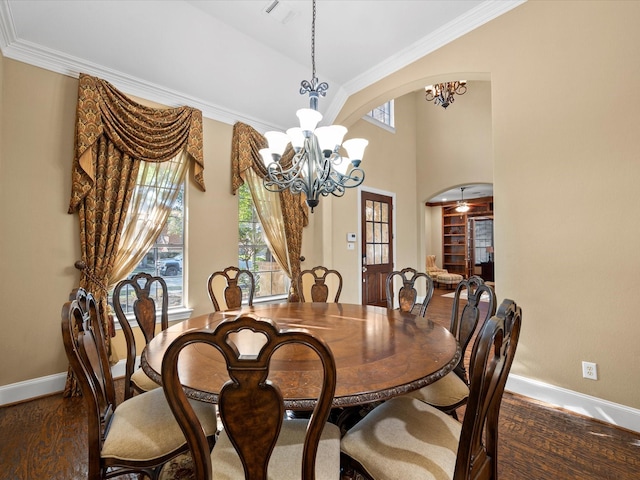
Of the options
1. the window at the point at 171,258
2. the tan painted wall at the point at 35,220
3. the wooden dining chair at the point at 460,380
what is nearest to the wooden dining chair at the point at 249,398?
the wooden dining chair at the point at 460,380

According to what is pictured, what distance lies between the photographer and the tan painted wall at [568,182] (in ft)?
7.04

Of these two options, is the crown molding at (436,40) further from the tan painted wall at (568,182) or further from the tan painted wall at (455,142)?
the tan painted wall at (455,142)

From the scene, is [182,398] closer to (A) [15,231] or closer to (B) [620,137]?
(A) [15,231]

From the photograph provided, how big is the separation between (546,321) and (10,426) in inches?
158

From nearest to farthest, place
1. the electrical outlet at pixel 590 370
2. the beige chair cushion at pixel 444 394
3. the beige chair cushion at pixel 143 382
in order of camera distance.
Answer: the beige chair cushion at pixel 444 394, the beige chair cushion at pixel 143 382, the electrical outlet at pixel 590 370

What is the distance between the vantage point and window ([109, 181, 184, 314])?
3232 millimetres

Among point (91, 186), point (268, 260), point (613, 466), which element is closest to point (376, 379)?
point (613, 466)

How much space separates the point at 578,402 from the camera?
2.30 meters

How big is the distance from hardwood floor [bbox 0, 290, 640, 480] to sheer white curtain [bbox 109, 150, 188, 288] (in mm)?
1097

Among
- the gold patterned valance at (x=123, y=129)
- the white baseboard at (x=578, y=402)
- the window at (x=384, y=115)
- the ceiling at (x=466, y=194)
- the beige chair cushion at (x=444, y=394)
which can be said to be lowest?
the white baseboard at (x=578, y=402)

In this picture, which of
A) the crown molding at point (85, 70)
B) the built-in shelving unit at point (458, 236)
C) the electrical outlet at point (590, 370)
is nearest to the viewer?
the electrical outlet at point (590, 370)

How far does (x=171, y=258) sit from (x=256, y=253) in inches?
41.2

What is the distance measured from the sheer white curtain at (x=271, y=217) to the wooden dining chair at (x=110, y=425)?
267 cm

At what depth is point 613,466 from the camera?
175cm
